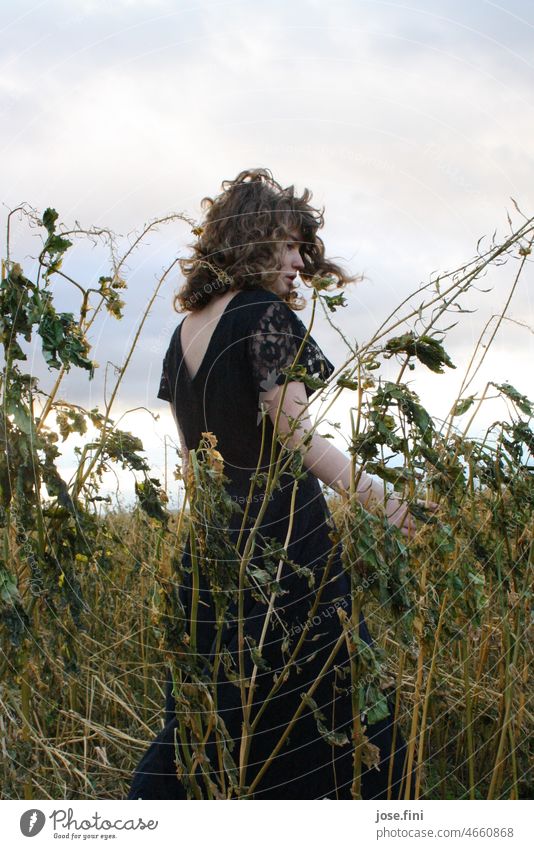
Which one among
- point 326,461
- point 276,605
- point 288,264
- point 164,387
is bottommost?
point 276,605

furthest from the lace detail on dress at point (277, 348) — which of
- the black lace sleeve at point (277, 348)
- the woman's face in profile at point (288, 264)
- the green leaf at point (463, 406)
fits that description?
the green leaf at point (463, 406)

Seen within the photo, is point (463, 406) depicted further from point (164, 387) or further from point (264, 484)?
point (164, 387)

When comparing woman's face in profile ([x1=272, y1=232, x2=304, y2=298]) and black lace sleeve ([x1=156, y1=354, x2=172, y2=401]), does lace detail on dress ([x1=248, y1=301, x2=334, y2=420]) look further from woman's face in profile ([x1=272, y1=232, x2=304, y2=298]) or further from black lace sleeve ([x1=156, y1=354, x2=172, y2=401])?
black lace sleeve ([x1=156, y1=354, x2=172, y2=401])

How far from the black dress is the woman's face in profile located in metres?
0.11

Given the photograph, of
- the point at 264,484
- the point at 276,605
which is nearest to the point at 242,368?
the point at 264,484

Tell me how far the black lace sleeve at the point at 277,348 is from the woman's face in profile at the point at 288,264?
14cm

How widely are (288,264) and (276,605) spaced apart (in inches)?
35.2

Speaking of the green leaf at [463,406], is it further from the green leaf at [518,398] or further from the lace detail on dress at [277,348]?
the lace detail on dress at [277,348]

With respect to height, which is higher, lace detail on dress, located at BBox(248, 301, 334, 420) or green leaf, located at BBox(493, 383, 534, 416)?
lace detail on dress, located at BBox(248, 301, 334, 420)

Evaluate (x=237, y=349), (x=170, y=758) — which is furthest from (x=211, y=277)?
(x=170, y=758)

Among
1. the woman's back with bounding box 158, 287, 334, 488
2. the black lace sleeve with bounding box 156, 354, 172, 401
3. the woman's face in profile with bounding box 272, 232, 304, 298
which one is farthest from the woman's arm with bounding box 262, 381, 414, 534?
the black lace sleeve with bounding box 156, 354, 172, 401

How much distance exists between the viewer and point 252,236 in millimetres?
2250

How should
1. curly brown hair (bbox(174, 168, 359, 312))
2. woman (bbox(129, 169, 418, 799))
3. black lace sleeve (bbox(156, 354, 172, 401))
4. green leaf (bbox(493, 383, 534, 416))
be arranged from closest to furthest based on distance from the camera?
green leaf (bbox(493, 383, 534, 416)) → woman (bbox(129, 169, 418, 799)) → curly brown hair (bbox(174, 168, 359, 312)) → black lace sleeve (bbox(156, 354, 172, 401))

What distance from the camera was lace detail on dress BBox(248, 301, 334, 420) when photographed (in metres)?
2.04
